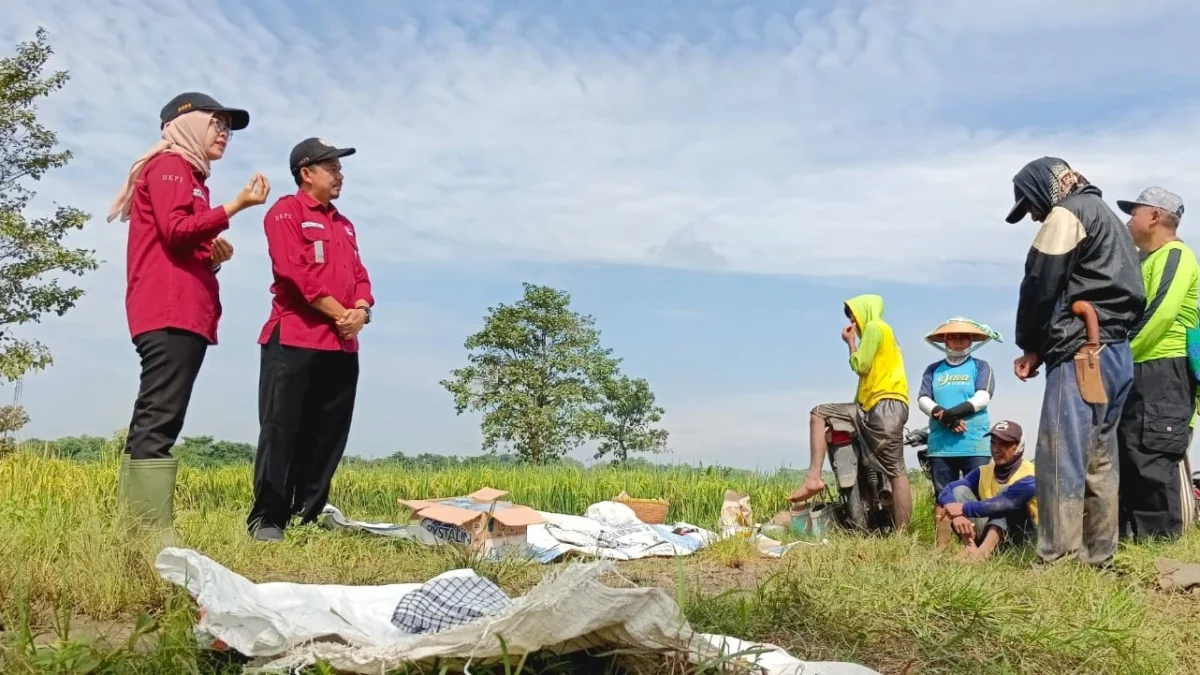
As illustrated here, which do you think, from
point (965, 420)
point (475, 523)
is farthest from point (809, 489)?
point (475, 523)

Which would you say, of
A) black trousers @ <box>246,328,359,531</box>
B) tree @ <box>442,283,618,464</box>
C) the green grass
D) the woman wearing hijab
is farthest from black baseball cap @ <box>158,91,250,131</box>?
tree @ <box>442,283,618,464</box>

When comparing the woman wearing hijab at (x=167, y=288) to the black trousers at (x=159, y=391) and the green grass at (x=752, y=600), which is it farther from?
the green grass at (x=752, y=600)

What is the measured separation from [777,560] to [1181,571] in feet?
6.29

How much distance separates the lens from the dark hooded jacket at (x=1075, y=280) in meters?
4.55

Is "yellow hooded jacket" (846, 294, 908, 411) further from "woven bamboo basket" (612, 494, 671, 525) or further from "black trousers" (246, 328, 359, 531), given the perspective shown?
"black trousers" (246, 328, 359, 531)

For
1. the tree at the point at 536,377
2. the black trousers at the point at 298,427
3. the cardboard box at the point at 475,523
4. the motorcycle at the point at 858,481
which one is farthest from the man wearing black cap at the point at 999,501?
the tree at the point at 536,377

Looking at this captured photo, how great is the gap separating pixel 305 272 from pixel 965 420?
13.8 ft

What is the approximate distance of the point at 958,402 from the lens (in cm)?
630

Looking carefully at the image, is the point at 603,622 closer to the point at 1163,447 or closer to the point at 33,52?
the point at 1163,447

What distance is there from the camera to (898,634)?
2.99 m

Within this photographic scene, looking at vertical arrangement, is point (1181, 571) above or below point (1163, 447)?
below

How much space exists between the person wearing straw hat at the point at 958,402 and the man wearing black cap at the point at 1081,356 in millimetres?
1510

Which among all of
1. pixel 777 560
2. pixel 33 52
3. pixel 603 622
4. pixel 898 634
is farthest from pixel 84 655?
pixel 33 52

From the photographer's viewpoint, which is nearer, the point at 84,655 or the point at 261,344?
the point at 84,655
